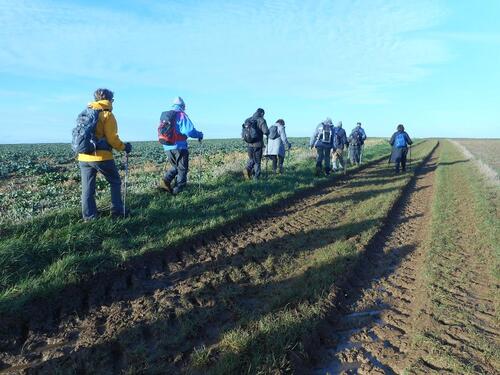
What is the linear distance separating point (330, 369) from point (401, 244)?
3.91m

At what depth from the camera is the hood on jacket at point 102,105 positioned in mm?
5918

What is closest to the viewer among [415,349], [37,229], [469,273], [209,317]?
[415,349]

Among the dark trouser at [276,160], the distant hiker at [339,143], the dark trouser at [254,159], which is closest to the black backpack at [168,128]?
the dark trouser at [254,159]

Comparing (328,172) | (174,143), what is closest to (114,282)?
(174,143)

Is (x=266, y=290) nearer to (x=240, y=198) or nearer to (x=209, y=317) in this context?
(x=209, y=317)

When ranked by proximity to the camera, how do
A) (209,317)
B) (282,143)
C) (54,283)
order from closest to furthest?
1. (209,317)
2. (54,283)
3. (282,143)

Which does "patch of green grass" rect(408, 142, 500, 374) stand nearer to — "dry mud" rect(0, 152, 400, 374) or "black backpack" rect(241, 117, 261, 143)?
"dry mud" rect(0, 152, 400, 374)

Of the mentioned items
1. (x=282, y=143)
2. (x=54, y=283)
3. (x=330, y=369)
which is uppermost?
(x=282, y=143)

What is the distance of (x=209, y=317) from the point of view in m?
3.80

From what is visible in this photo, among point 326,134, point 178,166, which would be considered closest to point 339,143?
point 326,134

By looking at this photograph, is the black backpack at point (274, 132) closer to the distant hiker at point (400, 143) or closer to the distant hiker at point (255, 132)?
the distant hiker at point (255, 132)

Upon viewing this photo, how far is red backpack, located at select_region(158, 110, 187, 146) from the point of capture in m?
8.03

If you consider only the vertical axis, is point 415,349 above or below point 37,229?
below

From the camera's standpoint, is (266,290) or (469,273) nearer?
(266,290)
